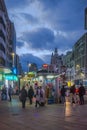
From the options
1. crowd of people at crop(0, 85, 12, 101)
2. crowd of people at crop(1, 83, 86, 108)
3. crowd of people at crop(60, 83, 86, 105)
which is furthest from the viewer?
crowd of people at crop(0, 85, 12, 101)

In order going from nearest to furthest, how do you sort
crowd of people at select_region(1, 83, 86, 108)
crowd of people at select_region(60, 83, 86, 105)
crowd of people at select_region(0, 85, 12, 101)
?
1. crowd of people at select_region(1, 83, 86, 108)
2. crowd of people at select_region(60, 83, 86, 105)
3. crowd of people at select_region(0, 85, 12, 101)

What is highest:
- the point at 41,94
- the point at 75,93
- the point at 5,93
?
the point at 5,93

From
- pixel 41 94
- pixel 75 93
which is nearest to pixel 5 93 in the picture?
pixel 75 93

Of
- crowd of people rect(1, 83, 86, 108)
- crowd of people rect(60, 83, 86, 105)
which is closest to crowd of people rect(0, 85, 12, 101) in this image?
crowd of people rect(1, 83, 86, 108)

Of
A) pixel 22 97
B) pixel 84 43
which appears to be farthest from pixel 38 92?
pixel 84 43

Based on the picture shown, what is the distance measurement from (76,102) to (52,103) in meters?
2.83

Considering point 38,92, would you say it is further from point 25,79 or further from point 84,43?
point 84,43

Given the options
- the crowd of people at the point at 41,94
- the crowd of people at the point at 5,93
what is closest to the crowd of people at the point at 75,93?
the crowd of people at the point at 41,94

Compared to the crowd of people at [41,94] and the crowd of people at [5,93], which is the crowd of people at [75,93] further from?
the crowd of people at [5,93]

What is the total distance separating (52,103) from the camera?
41719 millimetres

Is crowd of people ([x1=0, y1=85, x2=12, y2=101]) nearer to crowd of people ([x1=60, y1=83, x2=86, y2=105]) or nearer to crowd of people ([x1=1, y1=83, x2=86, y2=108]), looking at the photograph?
crowd of people ([x1=1, y1=83, x2=86, y2=108])

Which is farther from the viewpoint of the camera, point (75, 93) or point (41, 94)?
point (75, 93)

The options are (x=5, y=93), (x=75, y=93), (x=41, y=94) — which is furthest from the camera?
(x=5, y=93)

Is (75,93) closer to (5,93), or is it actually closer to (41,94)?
(41,94)
